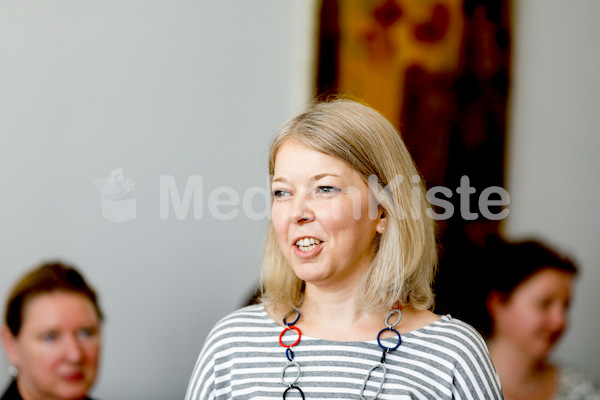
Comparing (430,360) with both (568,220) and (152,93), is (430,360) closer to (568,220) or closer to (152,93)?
(152,93)

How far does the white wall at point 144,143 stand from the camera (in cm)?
170

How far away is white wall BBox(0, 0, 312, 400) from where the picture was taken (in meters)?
1.70

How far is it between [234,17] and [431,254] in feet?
3.57

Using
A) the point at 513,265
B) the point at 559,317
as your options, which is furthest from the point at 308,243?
the point at 559,317

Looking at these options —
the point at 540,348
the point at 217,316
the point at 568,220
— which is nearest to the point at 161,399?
the point at 217,316

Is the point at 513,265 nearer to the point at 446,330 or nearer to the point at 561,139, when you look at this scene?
the point at 561,139

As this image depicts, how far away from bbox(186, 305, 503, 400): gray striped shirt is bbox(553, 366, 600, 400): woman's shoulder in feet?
4.24

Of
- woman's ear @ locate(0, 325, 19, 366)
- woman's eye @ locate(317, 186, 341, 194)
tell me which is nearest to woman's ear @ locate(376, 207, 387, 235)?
woman's eye @ locate(317, 186, 341, 194)

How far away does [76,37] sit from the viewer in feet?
5.83

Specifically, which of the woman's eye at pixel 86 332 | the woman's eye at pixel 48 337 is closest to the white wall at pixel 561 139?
the woman's eye at pixel 86 332

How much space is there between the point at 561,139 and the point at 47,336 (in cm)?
201
